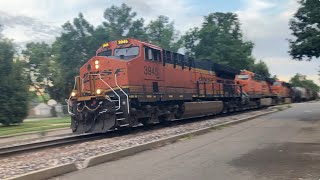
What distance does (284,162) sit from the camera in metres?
9.36

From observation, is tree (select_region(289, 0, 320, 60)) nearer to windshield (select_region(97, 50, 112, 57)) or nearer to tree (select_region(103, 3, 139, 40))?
windshield (select_region(97, 50, 112, 57))

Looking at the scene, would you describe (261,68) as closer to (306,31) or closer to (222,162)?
(306,31)

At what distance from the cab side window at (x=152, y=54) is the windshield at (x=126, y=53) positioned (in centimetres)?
51

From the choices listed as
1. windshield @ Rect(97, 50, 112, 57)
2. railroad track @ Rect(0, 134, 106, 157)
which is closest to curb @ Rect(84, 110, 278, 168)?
railroad track @ Rect(0, 134, 106, 157)

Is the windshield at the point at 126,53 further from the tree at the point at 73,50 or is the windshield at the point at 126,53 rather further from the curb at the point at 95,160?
the tree at the point at 73,50

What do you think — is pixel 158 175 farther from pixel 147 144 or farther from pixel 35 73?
pixel 35 73

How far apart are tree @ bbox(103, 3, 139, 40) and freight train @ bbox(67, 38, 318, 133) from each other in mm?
40548

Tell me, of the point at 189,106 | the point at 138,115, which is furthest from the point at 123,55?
the point at 189,106

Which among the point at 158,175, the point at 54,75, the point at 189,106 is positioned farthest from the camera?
the point at 54,75

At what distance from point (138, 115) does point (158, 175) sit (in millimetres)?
10260

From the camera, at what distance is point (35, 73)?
6800 centimetres

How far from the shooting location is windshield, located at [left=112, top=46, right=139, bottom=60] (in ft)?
61.7

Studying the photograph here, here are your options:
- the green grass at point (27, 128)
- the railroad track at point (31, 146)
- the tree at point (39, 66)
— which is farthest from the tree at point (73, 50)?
the railroad track at point (31, 146)

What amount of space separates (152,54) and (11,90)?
18180 mm
